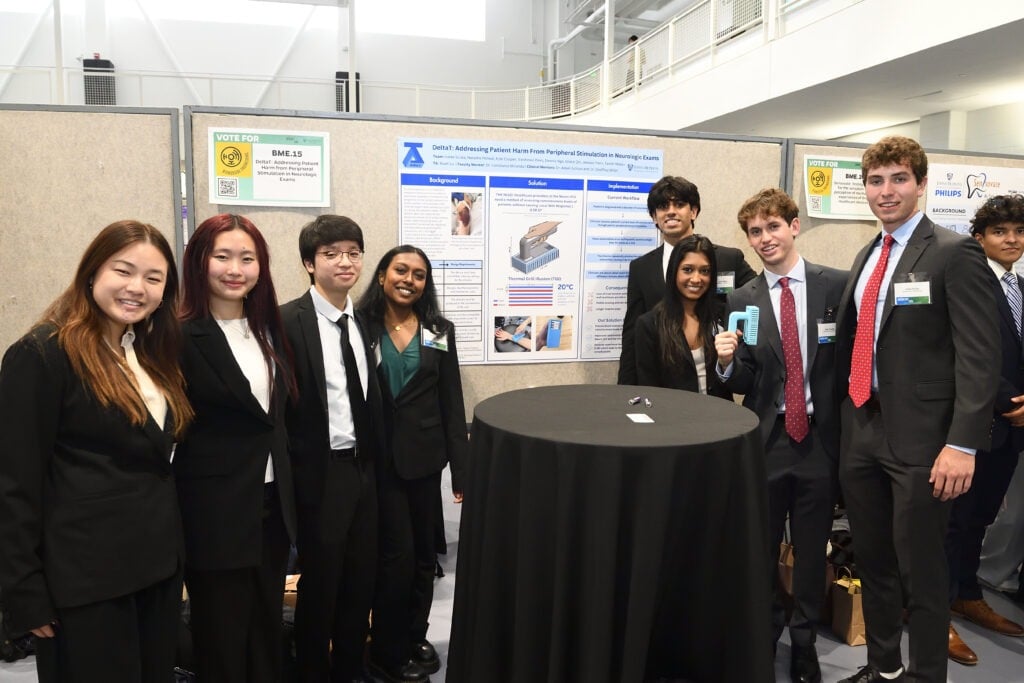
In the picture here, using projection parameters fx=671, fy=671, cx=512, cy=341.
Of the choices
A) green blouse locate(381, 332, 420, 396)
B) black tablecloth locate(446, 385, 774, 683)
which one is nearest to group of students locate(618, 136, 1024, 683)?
black tablecloth locate(446, 385, 774, 683)

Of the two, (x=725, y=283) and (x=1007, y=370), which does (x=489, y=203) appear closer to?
(x=725, y=283)

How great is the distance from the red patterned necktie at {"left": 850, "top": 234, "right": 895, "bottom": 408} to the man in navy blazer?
55.5 inches

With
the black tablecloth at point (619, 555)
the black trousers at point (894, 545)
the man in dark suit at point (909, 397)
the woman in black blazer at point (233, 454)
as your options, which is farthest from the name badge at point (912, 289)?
the woman in black blazer at point (233, 454)

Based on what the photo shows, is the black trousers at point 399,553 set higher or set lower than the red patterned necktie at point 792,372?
lower

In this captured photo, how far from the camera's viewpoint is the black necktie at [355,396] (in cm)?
190

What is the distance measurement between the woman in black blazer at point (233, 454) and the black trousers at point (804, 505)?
4.76ft

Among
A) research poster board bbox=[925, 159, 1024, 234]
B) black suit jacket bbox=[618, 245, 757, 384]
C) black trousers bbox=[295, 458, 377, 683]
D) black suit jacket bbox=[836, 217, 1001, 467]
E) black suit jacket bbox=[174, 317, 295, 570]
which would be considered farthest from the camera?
research poster board bbox=[925, 159, 1024, 234]

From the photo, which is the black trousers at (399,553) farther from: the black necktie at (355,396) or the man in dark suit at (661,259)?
the man in dark suit at (661,259)

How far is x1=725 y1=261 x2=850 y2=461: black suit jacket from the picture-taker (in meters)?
2.09

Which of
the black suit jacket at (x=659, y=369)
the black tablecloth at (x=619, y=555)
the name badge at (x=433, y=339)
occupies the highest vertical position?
the name badge at (x=433, y=339)

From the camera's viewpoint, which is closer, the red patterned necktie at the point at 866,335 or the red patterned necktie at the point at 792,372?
the red patterned necktie at the point at 866,335

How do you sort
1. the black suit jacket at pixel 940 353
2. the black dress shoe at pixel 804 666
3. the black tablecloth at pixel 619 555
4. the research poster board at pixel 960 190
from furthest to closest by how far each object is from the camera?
the research poster board at pixel 960 190 → the black dress shoe at pixel 804 666 → the black suit jacket at pixel 940 353 → the black tablecloth at pixel 619 555

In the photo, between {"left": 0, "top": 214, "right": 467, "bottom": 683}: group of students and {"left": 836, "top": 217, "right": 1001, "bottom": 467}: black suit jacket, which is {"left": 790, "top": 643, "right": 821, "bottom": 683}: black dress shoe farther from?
{"left": 0, "top": 214, "right": 467, "bottom": 683}: group of students

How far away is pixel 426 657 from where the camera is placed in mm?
2273
